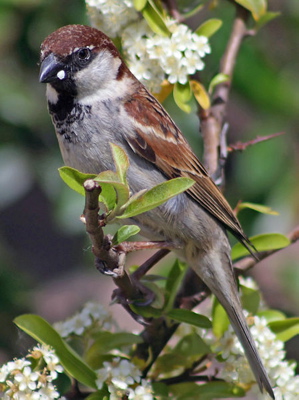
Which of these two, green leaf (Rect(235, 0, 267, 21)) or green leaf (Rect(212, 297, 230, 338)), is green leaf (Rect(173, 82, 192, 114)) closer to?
green leaf (Rect(235, 0, 267, 21))

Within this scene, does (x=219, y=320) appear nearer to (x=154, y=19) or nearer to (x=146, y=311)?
(x=146, y=311)

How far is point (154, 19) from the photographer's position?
221cm

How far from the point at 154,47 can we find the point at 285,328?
991mm

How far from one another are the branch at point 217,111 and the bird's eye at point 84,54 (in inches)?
19.2

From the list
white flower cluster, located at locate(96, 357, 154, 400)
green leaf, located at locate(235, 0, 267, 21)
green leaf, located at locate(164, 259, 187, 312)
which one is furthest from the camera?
green leaf, located at locate(235, 0, 267, 21)

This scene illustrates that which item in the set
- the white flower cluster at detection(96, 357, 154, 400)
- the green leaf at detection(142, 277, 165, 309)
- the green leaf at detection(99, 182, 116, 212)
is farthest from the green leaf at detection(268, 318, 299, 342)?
the green leaf at detection(99, 182, 116, 212)

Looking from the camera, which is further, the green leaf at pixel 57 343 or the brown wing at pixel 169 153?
the brown wing at pixel 169 153

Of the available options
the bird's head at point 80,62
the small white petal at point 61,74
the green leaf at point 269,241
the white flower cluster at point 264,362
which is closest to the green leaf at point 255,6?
the bird's head at point 80,62

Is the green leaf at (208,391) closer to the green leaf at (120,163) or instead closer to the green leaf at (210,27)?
the green leaf at (120,163)

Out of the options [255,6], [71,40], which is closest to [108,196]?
[71,40]

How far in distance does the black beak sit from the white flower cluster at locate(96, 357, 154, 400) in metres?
0.86

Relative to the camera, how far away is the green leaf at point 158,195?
5.06 feet

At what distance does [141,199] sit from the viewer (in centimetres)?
157

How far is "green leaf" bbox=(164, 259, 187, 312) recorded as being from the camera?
6.84 ft
